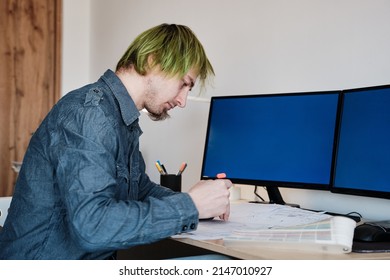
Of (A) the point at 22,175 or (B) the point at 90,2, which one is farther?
(B) the point at 90,2

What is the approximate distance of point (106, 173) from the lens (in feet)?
3.25

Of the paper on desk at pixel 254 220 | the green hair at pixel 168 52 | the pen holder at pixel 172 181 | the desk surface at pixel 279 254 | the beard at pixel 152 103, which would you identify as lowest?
the pen holder at pixel 172 181

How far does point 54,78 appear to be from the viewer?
314 centimetres

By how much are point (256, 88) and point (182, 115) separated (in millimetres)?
478

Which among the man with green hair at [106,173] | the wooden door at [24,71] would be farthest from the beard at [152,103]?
the wooden door at [24,71]

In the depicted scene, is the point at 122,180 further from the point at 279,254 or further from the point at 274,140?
the point at 274,140

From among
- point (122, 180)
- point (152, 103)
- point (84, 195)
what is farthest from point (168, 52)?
point (84, 195)

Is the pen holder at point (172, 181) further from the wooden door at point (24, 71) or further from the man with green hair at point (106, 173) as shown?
the wooden door at point (24, 71)

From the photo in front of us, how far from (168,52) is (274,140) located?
22.5 inches

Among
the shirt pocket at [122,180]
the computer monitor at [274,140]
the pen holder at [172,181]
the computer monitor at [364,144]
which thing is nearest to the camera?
the shirt pocket at [122,180]

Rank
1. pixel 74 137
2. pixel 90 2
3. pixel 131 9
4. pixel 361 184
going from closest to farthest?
pixel 74 137 → pixel 361 184 → pixel 131 9 → pixel 90 2

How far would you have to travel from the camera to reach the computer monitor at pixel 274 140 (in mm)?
1537

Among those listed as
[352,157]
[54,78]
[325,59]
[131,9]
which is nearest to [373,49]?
[325,59]

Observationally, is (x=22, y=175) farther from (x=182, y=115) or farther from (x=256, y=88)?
(x=182, y=115)
